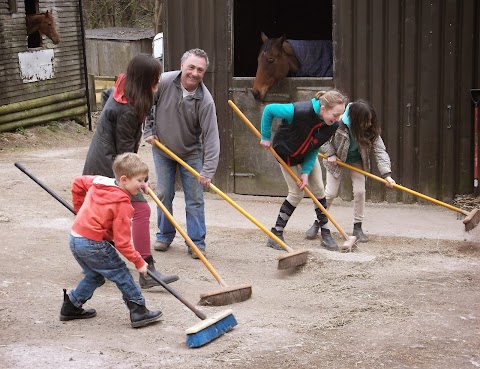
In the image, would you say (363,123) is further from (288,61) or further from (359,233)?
(288,61)

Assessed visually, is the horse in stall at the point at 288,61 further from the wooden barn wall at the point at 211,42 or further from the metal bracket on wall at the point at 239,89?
the wooden barn wall at the point at 211,42

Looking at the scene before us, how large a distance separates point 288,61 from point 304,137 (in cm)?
252

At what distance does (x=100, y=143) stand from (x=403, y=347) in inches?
101

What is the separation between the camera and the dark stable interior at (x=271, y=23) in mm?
11703

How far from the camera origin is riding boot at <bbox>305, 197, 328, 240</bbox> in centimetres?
766

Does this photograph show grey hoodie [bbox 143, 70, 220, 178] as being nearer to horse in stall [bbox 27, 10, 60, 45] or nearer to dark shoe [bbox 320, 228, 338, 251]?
dark shoe [bbox 320, 228, 338, 251]

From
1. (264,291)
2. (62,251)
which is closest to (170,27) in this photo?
(62,251)

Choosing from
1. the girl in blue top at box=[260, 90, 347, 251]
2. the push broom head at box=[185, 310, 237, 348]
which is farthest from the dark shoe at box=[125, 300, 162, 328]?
the girl in blue top at box=[260, 90, 347, 251]

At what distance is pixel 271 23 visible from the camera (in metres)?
12.2

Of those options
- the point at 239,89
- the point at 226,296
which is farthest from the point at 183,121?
the point at 239,89

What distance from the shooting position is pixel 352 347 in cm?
504

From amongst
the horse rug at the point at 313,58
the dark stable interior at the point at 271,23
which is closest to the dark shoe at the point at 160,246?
the horse rug at the point at 313,58

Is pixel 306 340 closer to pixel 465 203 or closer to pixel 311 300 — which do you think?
pixel 311 300

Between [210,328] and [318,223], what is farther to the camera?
[318,223]
